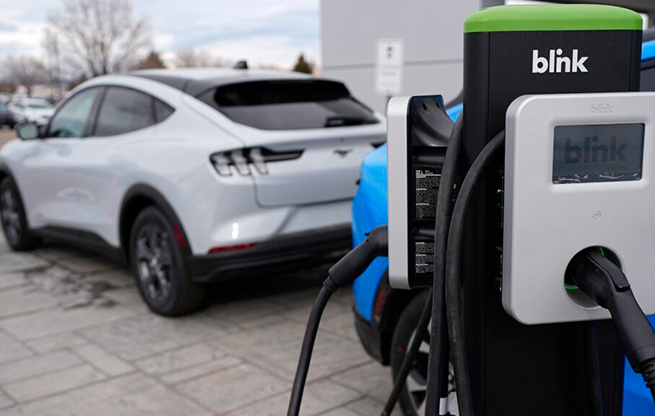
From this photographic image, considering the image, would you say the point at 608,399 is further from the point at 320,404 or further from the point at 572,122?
the point at 320,404

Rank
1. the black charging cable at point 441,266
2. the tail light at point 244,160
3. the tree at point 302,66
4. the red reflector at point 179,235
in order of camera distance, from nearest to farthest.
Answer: the black charging cable at point 441,266, the tail light at point 244,160, the red reflector at point 179,235, the tree at point 302,66

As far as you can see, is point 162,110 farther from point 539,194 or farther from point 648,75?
point 539,194

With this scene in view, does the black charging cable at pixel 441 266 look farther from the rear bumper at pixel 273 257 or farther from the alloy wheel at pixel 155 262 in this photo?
the alloy wheel at pixel 155 262

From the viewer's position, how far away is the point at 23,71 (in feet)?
246

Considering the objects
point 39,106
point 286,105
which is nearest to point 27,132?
point 286,105

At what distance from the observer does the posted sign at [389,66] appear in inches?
311

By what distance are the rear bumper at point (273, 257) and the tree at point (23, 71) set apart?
74.3 metres

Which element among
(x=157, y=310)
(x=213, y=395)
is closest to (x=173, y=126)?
(x=157, y=310)

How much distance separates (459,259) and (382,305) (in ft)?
6.06

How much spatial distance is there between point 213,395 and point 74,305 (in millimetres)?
2033

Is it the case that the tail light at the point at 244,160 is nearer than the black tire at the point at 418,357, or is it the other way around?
the black tire at the point at 418,357

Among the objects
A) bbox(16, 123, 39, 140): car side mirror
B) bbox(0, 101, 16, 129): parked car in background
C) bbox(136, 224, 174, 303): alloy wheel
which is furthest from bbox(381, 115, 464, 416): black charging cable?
bbox(0, 101, 16, 129): parked car in background

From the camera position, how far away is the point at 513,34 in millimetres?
1202

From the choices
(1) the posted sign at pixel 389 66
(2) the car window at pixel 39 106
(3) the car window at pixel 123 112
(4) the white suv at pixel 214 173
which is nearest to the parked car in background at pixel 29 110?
(2) the car window at pixel 39 106
